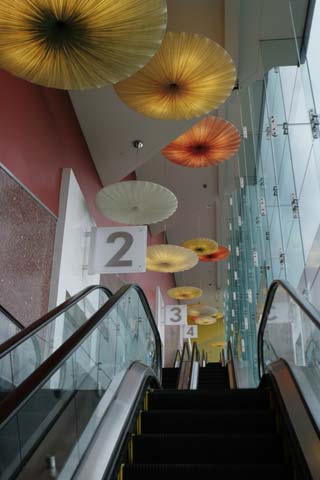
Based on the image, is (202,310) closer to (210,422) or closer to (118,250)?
(118,250)

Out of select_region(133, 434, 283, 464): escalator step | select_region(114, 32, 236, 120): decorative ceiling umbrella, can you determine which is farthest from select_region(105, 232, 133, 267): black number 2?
select_region(133, 434, 283, 464): escalator step

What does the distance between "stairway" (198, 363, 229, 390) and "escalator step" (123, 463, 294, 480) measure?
9.72 m

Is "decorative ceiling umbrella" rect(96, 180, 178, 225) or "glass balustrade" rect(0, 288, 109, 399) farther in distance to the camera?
"decorative ceiling umbrella" rect(96, 180, 178, 225)

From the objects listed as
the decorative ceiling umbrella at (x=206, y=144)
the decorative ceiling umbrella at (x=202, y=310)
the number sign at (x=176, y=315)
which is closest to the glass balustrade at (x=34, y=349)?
the decorative ceiling umbrella at (x=206, y=144)

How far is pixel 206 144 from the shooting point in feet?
34.4

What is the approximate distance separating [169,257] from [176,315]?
26.7ft

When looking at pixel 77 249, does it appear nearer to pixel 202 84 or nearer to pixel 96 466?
pixel 202 84

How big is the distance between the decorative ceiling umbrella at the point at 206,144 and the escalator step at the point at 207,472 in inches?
287

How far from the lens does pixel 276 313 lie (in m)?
6.27

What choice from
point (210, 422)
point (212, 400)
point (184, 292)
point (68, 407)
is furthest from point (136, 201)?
point (184, 292)

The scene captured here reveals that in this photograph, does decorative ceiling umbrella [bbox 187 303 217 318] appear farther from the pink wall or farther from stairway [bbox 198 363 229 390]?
the pink wall

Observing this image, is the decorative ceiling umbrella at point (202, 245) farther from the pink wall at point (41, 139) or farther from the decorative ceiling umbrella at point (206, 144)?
the pink wall at point (41, 139)

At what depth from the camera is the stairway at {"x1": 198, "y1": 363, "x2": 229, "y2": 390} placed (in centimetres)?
1415

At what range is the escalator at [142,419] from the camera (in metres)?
3.04
